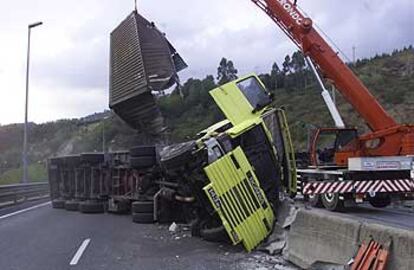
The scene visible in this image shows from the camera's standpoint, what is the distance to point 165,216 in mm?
15023

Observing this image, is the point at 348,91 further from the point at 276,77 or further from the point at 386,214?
the point at 276,77

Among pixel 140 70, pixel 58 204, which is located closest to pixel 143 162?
pixel 140 70

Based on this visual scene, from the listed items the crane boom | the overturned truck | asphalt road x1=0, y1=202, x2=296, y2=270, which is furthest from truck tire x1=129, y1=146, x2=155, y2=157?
the crane boom

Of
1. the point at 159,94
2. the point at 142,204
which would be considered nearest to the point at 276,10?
the point at 159,94

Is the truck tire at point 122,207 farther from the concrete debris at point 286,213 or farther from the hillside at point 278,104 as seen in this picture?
the hillside at point 278,104

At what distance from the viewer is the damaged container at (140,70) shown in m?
18.7

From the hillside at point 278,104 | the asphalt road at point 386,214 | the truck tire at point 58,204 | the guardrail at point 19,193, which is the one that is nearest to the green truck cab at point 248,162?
the asphalt road at point 386,214

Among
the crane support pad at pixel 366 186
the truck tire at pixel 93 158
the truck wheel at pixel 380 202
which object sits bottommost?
Result: the truck wheel at pixel 380 202

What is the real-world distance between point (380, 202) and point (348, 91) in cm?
Answer: 330

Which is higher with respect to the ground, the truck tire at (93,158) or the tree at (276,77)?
the tree at (276,77)

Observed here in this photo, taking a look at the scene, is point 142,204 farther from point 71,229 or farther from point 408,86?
point 408,86

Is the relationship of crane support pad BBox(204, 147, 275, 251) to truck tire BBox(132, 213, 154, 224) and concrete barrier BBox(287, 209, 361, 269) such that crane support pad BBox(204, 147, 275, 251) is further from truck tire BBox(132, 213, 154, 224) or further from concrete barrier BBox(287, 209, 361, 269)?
truck tire BBox(132, 213, 154, 224)

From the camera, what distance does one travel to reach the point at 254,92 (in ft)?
45.9

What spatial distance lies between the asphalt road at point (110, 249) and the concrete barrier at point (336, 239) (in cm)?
47
